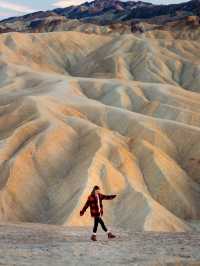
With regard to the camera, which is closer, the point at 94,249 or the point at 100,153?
the point at 94,249

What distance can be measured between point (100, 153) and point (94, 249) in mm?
30908

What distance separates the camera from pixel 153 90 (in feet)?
247

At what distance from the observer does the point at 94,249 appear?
46.0ft

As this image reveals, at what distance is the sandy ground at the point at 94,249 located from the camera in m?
12.7

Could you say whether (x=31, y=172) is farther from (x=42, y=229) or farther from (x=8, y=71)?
(x=8, y=71)

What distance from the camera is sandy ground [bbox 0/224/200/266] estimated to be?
1268 cm

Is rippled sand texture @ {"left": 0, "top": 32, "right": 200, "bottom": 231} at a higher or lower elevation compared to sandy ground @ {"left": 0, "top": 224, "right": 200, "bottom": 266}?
lower

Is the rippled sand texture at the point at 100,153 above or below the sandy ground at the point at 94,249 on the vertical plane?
below

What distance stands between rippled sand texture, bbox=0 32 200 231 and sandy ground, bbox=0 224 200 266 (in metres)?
18.4

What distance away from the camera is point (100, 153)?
44.9 m

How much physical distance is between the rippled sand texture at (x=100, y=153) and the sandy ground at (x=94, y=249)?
1840 centimetres

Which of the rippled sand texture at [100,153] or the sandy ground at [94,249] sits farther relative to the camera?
the rippled sand texture at [100,153]

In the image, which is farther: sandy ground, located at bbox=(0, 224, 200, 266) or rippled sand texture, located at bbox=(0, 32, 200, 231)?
rippled sand texture, located at bbox=(0, 32, 200, 231)

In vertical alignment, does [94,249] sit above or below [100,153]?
above
